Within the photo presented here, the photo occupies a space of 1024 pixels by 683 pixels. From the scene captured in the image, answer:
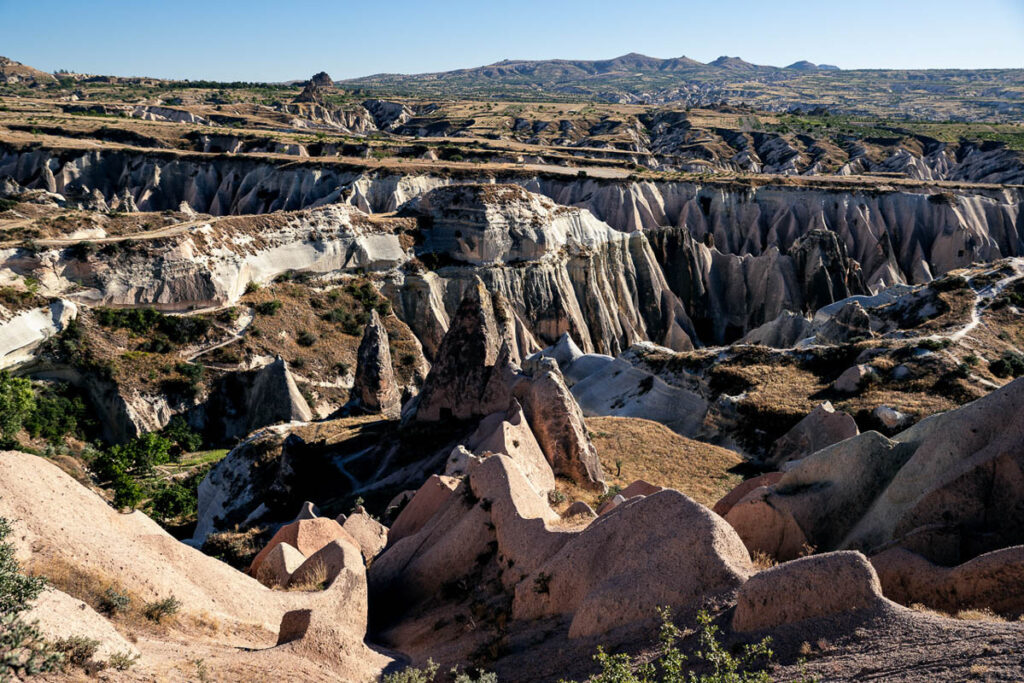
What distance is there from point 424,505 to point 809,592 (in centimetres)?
987

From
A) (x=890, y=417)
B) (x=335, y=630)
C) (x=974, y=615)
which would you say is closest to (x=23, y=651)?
(x=335, y=630)

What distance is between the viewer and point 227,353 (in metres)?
37.7

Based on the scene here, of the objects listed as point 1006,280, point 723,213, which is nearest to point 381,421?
point 1006,280

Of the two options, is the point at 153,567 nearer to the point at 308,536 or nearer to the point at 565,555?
the point at 308,536

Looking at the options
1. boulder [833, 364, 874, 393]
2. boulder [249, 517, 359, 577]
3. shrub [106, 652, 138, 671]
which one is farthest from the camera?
boulder [833, 364, 874, 393]

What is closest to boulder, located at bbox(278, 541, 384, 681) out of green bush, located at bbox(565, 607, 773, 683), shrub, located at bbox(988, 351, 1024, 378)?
green bush, located at bbox(565, 607, 773, 683)

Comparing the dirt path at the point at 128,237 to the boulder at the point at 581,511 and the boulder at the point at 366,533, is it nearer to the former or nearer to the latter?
the boulder at the point at 366,533

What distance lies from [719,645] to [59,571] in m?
8.48

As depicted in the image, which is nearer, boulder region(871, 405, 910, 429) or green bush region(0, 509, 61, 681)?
green bush region(0, 509, 61, 681)

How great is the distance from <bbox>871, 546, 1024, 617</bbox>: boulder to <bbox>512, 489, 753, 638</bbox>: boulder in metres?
1.89

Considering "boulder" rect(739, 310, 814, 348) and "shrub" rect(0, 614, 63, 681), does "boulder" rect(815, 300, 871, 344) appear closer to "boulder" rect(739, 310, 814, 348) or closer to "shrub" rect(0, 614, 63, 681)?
"boulder" rect(739, 310, 814, 348)

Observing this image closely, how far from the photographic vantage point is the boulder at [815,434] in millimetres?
21859

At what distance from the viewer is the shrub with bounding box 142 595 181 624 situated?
1004 centimetres

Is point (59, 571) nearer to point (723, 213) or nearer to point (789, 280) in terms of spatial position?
point (789, 280)
